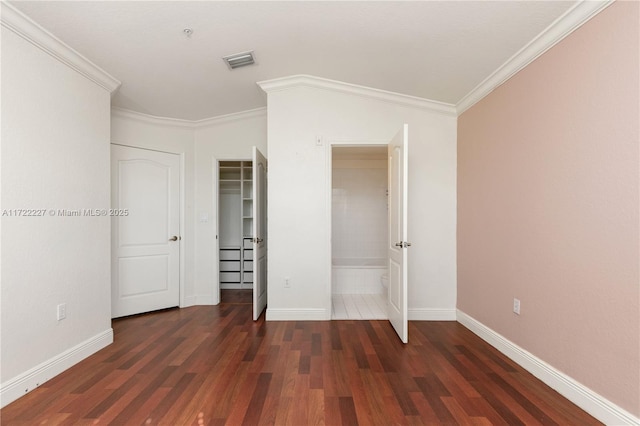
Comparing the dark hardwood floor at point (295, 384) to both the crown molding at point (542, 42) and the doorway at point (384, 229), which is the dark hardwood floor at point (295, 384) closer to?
the doorway at point (384, 229)

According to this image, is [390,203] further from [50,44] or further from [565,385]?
[50,44]

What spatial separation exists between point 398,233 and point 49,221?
3022mm

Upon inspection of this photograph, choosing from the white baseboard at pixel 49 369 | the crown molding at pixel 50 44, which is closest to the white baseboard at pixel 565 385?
the white baseboard at pixel 49 369

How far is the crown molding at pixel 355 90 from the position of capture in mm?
3240

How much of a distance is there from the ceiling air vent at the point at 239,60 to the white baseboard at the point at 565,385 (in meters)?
3.52

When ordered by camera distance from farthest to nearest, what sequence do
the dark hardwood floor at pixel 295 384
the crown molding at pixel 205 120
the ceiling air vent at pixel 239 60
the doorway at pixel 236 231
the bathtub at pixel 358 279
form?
the doorway at pixel 236 231, the bathtub at pixel 358 279, the crown molding at pixel 205 120, the ceiling air vent at pixel 239 60, the dark hardwood floor at pixel 295 384

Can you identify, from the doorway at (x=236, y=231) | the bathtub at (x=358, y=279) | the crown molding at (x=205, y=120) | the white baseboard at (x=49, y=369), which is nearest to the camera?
the white baseboard at (x=49, y=369)

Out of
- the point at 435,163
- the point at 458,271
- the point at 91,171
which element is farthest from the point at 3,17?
the point at 458,271

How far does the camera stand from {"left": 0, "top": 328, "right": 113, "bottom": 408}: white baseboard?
6.00 feet

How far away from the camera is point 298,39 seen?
2.43 meters

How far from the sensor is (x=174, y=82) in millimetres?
2975

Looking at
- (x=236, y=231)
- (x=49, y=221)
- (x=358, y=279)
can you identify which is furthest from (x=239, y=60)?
(x=358, y=279)

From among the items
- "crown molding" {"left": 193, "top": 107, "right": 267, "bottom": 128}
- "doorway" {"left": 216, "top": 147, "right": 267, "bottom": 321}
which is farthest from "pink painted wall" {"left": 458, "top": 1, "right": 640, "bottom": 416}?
"doorway" {"left": 216, "top": 147, "right": 267, "bottom": 321}

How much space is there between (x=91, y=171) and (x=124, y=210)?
1047 millimetres
